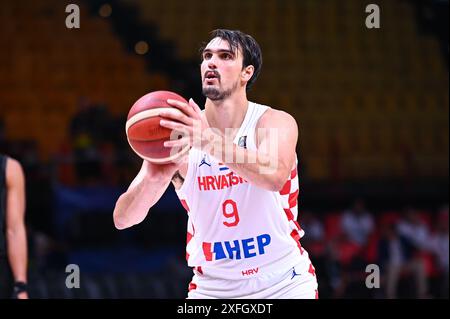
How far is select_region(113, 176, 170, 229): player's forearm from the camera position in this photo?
467cm

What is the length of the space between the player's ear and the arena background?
672 cm

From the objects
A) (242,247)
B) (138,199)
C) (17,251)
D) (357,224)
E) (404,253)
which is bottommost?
(404,253)

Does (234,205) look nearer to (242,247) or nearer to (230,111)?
(242,247)

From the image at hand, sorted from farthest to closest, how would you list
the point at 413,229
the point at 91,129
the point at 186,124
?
1. the point at 413,229
2. the point at 91,129
3. the point at 186,124

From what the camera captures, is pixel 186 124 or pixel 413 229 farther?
pixel 413 229

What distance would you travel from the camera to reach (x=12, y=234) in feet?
20.6

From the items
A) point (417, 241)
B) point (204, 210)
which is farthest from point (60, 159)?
point (204, 210)

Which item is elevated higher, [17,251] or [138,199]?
[138,199]

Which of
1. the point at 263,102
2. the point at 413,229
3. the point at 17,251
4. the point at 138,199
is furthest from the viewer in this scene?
the point at 263,102

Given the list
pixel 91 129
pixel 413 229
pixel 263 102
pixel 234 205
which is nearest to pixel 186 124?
pixel 234 205

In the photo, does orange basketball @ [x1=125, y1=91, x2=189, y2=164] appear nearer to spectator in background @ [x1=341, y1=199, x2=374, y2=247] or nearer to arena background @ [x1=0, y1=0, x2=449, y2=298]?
arena background @ [x1=0, y1=0, x2=449, y2=298]

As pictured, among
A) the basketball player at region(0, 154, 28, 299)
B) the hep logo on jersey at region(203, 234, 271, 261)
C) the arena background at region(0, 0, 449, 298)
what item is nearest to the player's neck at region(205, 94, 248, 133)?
the hep logo on jersey at region(203, 234, 271, 261)

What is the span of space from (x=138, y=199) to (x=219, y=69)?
33.7 inches
